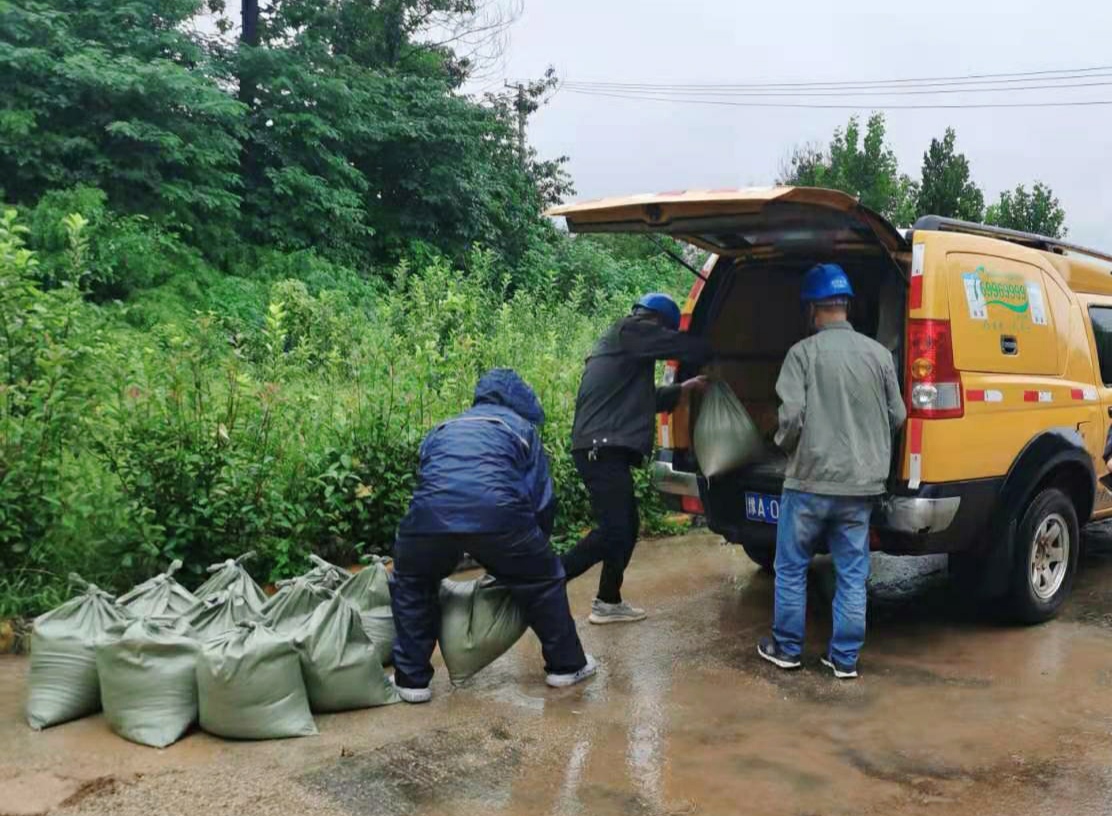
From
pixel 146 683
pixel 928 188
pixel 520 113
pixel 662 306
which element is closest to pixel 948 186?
pixel 928 188

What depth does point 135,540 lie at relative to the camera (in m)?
5.12

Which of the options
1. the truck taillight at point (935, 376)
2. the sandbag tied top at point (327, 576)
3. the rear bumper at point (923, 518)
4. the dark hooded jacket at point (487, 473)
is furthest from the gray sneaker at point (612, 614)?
the truck taillight at point (935, 376)

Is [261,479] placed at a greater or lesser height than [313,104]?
lesser

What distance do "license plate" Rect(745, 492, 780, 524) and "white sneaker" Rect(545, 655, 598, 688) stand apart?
1.15 metres

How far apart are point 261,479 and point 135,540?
0.71 m

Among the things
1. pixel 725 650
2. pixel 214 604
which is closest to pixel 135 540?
pixel 214 604

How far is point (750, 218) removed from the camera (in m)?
4.64

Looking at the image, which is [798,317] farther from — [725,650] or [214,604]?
[214,604]

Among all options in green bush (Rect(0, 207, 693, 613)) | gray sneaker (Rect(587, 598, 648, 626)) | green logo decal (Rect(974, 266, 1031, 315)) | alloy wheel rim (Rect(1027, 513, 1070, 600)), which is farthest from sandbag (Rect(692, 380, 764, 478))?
green bush (Rect(0, 207, 693, 613))

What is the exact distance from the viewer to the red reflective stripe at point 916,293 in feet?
15.0

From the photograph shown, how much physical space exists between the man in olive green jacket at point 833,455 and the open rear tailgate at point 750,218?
0.84 ft

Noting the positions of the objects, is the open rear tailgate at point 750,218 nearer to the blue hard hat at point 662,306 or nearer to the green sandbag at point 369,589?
the blue hard hat at point 662,306

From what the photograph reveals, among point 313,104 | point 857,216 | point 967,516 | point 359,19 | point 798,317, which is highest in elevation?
point 359,19

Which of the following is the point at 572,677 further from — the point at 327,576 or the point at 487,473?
the point at 327,576
